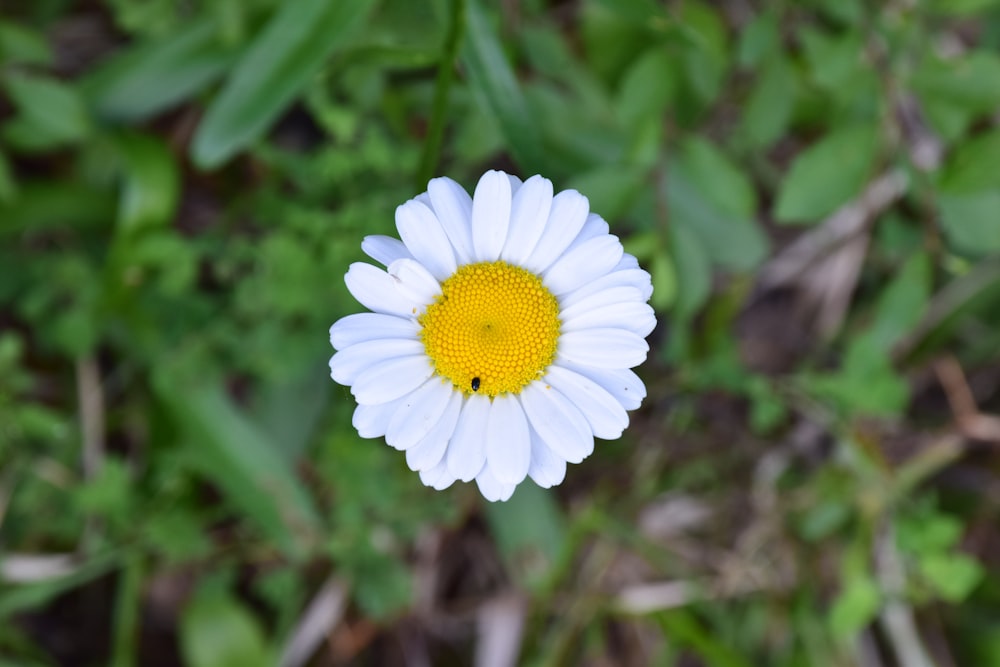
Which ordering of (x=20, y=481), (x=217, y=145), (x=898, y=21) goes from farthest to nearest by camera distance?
(x=20, y=481)
(x=898, y=21)
(x=217, y=145)

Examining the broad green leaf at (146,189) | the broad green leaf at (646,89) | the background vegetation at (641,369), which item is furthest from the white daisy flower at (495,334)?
the broad green leaf at (146,189)

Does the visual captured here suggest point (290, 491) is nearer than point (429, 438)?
No

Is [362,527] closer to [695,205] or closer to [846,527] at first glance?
[695,205]

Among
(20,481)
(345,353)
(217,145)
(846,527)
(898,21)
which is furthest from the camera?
(846,527)

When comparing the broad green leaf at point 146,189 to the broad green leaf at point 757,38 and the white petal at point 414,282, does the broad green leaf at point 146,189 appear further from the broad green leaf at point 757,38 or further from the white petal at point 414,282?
the broad green leaf at point 757,38

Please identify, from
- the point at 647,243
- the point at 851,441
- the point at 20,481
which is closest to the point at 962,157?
the point at 647,243

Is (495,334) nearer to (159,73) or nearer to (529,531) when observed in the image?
(529,531)
